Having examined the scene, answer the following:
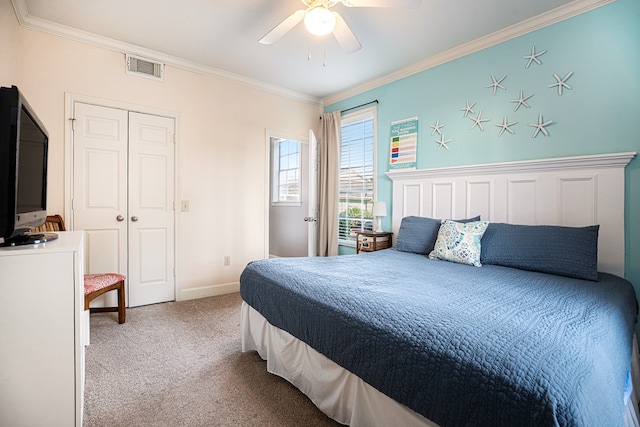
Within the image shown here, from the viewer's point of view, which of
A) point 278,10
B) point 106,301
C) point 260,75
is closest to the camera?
point 278,10

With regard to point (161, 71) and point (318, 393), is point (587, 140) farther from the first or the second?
point (161, 71)

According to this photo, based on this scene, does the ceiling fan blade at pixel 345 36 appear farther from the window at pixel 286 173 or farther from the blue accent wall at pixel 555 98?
the window at pixel 286 173

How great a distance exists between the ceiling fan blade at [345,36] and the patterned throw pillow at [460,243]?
1688 mm

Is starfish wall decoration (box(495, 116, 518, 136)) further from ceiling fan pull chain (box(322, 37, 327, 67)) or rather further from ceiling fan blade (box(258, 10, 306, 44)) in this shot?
ceiling fan blade (box(258, 10, 306, 44))

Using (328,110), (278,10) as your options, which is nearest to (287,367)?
(278,10)

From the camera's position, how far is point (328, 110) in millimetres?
4555

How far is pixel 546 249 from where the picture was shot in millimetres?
2039

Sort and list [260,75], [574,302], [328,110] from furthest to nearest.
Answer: [328,110] < [260,75] < [574,302]

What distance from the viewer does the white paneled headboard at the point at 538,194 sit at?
7.01 ft

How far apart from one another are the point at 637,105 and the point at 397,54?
2007 mm

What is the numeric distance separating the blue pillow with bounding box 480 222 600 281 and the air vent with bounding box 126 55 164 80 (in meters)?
3.71

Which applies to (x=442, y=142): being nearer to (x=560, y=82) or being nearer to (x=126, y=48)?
(x=560, y=82)

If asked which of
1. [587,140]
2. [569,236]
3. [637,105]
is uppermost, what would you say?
[637,105]

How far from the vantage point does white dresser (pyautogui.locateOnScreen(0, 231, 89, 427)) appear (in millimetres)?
1054
